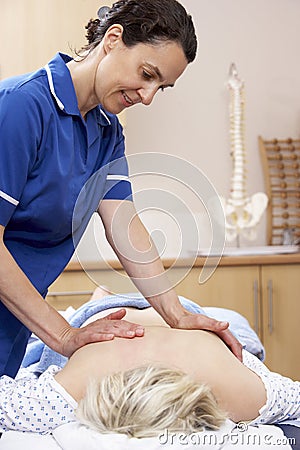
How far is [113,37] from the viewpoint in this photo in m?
1.35

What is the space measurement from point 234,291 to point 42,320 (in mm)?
1916

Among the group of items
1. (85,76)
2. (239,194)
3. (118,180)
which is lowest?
(239,194)

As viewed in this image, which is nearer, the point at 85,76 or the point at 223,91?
the point at 85,76

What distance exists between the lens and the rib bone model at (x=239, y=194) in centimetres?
332

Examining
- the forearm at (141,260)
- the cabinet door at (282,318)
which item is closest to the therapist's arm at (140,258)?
the forearm at (141,260)

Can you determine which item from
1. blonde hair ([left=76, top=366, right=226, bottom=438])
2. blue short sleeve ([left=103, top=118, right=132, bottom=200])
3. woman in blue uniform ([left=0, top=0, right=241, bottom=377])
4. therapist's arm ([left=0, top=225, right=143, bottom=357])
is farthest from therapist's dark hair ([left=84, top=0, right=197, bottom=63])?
blonde hair ([left=76, top=366, right=226, bottom=438])

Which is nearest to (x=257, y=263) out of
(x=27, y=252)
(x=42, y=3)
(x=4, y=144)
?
(x=42, y=3)

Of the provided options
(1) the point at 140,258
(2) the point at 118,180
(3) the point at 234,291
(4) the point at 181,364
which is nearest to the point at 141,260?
(1) the point at 140,258

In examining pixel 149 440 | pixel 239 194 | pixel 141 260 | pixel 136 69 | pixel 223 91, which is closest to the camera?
pixel 149 440

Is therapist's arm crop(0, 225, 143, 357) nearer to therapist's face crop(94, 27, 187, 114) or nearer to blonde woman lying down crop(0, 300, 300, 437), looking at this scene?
blonde woman lying down crop(0, 300, 300, 437)

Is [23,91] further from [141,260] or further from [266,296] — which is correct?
[266,296]

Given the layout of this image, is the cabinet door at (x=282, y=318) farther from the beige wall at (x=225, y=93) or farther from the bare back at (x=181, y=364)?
the bare back at (x=181, y=364)

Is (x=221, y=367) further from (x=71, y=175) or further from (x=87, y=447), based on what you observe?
(x=71, y=175)

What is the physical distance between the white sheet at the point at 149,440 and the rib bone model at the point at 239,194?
2109 millimetres
